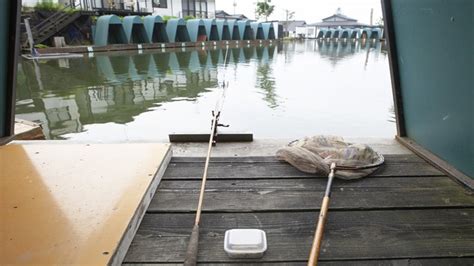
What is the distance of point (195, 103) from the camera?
649cm

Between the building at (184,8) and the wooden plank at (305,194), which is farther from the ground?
the building at (184,8)

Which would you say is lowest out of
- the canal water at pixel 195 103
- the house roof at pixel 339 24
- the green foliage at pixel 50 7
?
the canal water at pixel 195 103

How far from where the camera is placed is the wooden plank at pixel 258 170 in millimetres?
1751

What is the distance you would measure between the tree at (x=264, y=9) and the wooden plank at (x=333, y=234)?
58.1 m

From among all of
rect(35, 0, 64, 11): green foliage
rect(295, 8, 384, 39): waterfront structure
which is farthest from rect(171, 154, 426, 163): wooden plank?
rect(295, 8, 384, 39): waterfront structure

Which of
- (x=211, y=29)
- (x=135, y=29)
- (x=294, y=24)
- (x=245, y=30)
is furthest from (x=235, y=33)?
(x=294, y=24)

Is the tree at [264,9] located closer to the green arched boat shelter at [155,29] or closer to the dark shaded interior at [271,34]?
the dark shaded interior at [271,34]

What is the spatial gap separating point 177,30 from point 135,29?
3.68 m

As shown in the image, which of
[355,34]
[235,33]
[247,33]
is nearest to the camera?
[235,33]

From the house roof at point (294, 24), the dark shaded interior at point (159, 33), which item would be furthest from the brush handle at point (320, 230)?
the house roof at point (294, 24)

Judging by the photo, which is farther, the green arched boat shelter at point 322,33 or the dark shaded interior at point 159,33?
the green arched boat shelter at point 322,33

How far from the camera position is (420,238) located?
4.04 feet

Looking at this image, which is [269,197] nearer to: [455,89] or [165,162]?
[165,162]

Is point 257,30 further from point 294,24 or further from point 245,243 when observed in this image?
point 294,24
